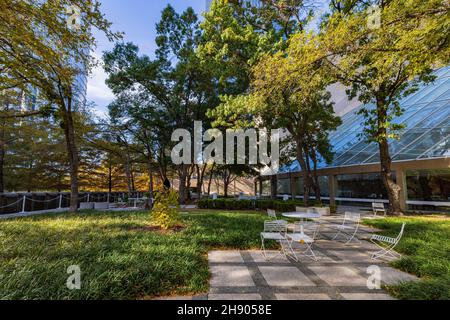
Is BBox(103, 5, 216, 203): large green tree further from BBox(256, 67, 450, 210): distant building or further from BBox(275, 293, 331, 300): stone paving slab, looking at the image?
BBox(275, 293, 331, 300): stone paving slab

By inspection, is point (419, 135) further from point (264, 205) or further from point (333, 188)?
point (264, 205)

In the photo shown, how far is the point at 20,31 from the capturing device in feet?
17.0

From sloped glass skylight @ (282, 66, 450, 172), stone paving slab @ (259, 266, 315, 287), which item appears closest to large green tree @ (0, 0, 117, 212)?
stone paving slab @ (259, 266, 315, 287)

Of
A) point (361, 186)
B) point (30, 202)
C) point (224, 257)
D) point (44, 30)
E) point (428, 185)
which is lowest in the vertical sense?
point (224, 257)

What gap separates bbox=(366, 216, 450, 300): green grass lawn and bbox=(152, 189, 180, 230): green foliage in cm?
613

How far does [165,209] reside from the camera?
769 cm

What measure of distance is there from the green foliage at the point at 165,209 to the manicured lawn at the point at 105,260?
2.43 feet

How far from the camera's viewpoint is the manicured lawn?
10.9 feet

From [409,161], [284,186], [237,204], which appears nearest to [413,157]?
[409,161]

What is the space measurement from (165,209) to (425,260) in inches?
281

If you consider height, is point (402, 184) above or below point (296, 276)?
above
